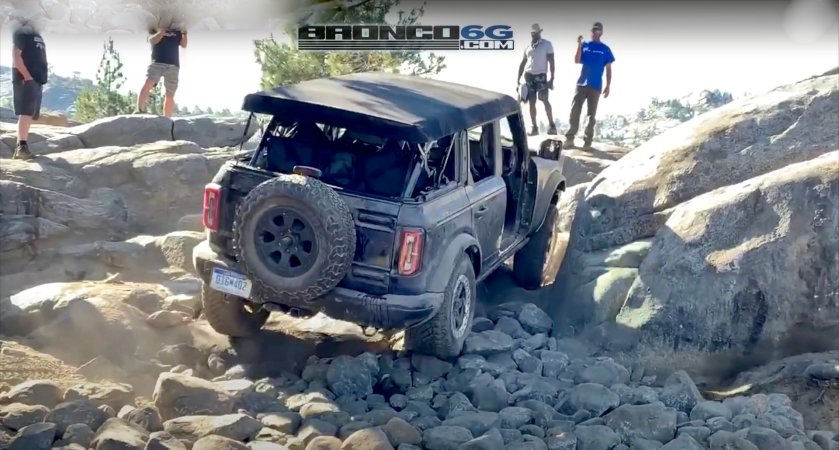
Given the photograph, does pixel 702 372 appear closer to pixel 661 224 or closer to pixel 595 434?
pixel 661 224

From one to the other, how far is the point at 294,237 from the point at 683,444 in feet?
8.46

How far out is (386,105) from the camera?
19.3ft

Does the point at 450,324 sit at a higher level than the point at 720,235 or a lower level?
lower

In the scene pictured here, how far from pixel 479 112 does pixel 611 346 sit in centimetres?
203

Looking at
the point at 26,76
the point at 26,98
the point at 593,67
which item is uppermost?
A: the point at 593,67

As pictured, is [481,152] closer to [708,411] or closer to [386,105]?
[386,105]

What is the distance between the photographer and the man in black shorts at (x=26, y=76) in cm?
962

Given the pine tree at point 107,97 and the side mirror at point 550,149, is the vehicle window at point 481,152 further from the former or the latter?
the pine tree at point 107,97

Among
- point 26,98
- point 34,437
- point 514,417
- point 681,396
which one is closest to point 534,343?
point 681,396

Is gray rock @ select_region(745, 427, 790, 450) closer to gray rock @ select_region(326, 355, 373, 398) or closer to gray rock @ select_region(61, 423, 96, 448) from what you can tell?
gray rock @ select_region(326, 355, 373, 398)

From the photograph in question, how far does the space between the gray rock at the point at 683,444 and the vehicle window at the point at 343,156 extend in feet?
7.28

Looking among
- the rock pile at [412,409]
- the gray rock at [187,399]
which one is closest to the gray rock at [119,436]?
the rock pile at [412,409]

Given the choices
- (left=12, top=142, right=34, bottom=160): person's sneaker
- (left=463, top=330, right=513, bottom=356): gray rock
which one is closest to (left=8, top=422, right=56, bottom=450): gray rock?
(left=463, top=330, right=513, bottom=356): gray rock

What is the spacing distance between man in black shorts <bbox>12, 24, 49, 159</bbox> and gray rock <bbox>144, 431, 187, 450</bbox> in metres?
6.23
